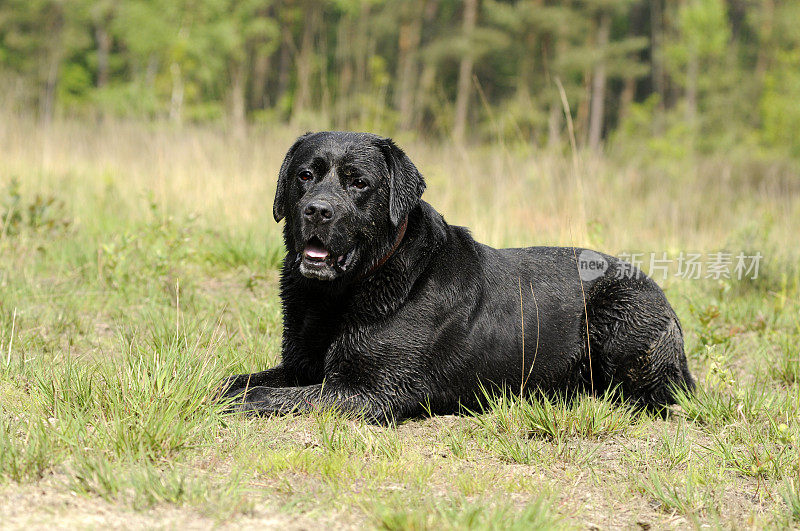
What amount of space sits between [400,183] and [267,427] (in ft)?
4.40

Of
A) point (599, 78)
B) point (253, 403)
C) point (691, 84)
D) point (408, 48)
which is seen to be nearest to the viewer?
point (253, 403)

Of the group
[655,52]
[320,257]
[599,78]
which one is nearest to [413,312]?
[320,257]

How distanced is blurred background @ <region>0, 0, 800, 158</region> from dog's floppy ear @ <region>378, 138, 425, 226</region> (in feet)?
47.8

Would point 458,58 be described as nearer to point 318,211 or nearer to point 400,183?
point 400,183

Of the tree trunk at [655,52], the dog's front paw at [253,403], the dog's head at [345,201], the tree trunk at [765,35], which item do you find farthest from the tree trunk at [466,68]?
the dog's front paw at [253,403]

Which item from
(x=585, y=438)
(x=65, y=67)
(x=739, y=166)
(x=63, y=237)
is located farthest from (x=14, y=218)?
(x=65, y=67)

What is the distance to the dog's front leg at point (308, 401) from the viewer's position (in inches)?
136

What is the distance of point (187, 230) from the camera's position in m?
5.91

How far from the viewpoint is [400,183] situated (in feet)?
12.0

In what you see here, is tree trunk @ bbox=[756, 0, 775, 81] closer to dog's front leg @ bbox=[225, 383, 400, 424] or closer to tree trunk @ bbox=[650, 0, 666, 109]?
tree trunk @ bbox=[650, 0, 666, 109]

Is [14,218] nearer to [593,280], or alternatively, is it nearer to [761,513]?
[593,280]

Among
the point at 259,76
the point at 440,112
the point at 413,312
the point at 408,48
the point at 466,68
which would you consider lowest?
the point at 413,312

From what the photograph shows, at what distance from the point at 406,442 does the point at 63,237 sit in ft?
14.8

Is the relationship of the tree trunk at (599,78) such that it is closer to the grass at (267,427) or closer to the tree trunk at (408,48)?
the tree trunk at (408,48)
